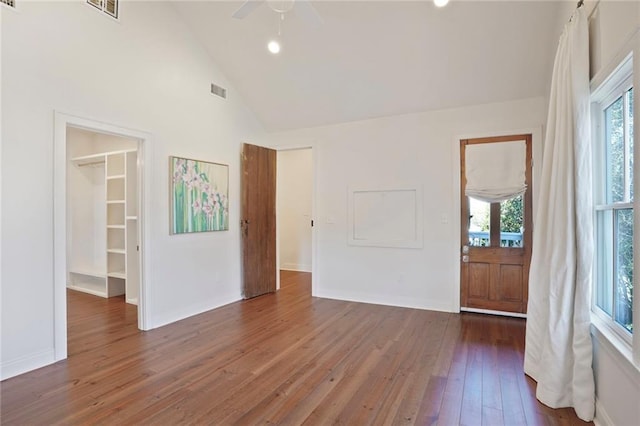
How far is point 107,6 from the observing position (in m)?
3.27

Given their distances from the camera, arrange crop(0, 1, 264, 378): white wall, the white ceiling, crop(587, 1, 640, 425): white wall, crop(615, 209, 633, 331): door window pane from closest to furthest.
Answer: crop(587, 1, 640, 425): white wall
crop(615, 209, 633, 331): door window pane
crop(0, 1, 264, 378): white wall
the white ceiling

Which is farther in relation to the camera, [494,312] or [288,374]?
[494,312]

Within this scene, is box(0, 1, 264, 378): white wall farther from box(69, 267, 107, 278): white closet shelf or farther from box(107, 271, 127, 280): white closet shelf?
box(69, 267, 107, 278): white closet shelf

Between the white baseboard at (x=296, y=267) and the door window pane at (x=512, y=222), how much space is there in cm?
423

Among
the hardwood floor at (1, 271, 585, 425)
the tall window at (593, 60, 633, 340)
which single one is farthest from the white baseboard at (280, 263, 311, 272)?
the tall window at (593, 60, 633, 340)

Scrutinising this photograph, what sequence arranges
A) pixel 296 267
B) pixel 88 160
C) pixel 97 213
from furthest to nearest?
pixel 296 267
pixel 97 213
pixel 88 160

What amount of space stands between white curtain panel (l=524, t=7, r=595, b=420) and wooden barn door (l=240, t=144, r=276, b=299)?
3789 millimetres

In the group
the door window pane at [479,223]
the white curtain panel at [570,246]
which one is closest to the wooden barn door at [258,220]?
the door window pane at [479,223]

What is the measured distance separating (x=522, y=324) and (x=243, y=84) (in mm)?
Result: 4842

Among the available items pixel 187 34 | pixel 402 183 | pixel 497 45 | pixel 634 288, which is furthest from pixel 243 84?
pixel 634 288

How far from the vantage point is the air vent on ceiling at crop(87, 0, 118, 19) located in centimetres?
317

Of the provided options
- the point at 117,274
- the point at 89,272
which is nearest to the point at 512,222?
the point at 117,274

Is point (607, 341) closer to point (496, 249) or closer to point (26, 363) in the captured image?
point (496, 249)

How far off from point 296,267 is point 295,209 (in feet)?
4.38
